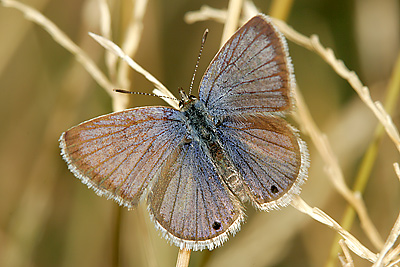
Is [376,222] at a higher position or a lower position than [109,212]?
lower

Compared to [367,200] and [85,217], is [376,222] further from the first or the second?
[85,217]

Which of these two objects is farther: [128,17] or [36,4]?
[36,4]

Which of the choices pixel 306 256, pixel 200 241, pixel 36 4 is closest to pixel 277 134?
pixel 200 241

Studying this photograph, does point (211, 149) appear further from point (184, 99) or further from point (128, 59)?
point (128, 59)

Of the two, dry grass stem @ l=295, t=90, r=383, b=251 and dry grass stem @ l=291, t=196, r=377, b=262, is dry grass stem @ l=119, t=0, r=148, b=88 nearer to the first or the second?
dry grass stem @ l=295, t=90, r=383, b=251

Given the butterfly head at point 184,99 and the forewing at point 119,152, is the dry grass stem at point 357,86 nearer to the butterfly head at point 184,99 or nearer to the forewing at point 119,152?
the butterfly head at point 184,99

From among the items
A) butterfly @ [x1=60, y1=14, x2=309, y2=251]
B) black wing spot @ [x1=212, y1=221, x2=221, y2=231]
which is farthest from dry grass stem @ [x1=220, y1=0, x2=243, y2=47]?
black wing spot @ [x1=212, y1=221, x2=221, y2=231]
